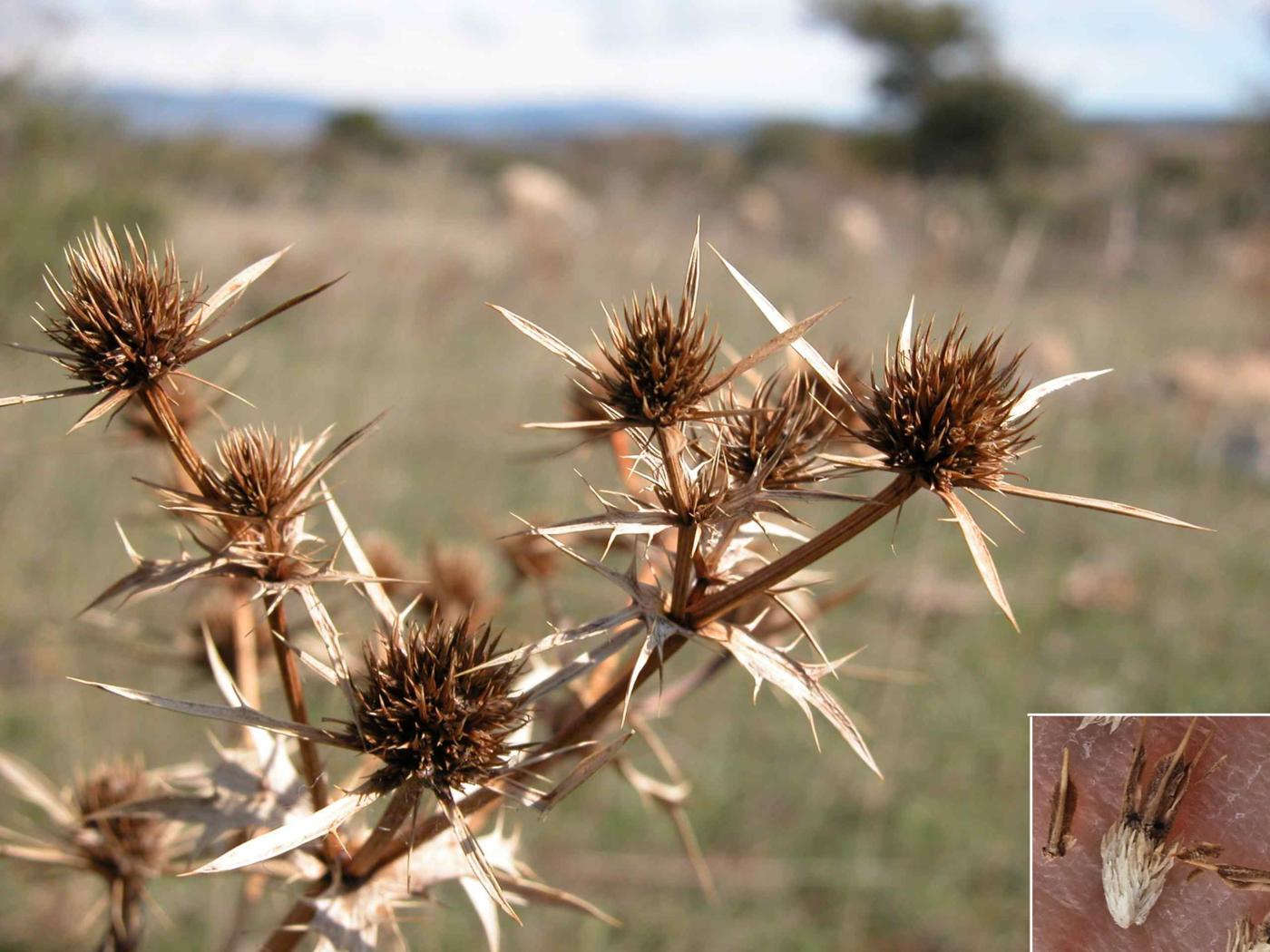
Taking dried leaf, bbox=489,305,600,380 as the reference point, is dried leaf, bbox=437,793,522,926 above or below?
below

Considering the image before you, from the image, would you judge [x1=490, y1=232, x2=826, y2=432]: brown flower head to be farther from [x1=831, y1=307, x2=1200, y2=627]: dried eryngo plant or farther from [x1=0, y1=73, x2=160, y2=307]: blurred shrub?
[x1=0, y1=73, x2=160, y2=307]: blurred shrub

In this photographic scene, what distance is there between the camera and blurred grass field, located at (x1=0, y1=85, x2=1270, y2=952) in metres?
3.30

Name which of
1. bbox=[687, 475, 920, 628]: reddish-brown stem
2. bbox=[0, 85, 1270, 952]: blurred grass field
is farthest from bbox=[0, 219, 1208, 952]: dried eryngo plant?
bbox=[0, 85, 1270, 952]: blurred grass field

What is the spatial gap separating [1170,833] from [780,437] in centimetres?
32

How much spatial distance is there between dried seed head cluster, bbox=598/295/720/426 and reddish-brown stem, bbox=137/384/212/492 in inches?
9.9

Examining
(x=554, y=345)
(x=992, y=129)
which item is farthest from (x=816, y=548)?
(x=992, y=129)

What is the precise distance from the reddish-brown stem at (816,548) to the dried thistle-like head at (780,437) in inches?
1.7

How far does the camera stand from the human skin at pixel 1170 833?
1.94 feet

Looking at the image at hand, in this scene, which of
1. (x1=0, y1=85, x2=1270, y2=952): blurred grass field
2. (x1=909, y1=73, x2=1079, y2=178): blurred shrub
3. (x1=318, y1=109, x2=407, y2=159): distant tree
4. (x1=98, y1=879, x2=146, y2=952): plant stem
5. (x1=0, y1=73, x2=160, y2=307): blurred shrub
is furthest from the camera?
(x1=318, y1=109, x2=407, y2=159): distant tree

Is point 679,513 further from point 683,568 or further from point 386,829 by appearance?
point 386,829

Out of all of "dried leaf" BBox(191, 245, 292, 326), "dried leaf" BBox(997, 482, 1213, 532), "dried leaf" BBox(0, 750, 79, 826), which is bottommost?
"dried leaf" BBox(0, 750, 79, 826)

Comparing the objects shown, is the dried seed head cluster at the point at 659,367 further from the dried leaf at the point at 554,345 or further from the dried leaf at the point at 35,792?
the dried leaf at the point at 35,792

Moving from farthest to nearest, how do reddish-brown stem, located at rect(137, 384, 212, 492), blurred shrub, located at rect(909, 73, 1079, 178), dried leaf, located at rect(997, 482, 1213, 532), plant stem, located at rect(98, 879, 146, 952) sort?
blurred shrub, located at rect(909, 73, 1079, 178), plant stem, located at rect(98, 879, 146, 952), reddish-brown stem, located at rect(137, 384, 212, 492), dried leaf, located at rect(997, 482, 1213, 532)

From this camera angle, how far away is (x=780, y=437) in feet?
2.24
